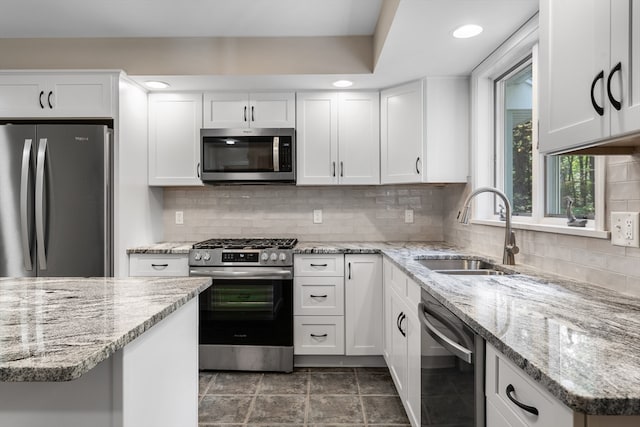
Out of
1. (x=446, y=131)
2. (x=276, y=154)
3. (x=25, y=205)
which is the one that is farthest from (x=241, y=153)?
(x=446, y=131)

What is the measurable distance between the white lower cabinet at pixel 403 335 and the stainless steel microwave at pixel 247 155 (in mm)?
1132

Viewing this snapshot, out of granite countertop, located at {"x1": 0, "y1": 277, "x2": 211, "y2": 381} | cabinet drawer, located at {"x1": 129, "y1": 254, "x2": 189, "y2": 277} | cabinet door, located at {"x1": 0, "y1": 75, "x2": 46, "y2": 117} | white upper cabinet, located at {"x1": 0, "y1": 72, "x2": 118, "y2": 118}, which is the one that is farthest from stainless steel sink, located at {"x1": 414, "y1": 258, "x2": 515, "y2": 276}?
cabinet door, located at {"x1": 0, "y1": 75, "x2": 46, "y2": 117}

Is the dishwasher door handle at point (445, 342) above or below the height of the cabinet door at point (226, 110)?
below

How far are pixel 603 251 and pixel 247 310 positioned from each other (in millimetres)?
2140

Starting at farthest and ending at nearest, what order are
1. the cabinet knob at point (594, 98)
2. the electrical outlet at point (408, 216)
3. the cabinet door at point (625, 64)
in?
1. the electrical outlet at point (408, 216)
2. the cabinet knob at point (594, 98)
3. the cabinet door at point (625, 64)

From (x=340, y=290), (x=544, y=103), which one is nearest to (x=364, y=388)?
(x=340, y=290)

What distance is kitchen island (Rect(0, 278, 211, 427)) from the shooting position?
0.75 metres

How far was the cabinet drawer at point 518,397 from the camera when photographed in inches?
26.9

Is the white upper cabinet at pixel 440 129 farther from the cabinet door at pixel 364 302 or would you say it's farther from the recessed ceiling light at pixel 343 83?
the cabinet door at pixel 364 302

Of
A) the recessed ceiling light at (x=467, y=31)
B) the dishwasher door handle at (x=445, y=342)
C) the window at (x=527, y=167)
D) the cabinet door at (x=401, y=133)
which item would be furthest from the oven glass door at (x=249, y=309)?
the recessed ceiling light at (x=467, y=31)

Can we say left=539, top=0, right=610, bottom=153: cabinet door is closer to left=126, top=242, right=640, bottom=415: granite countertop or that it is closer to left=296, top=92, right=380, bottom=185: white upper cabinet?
left=126, top=242, right=640, bottom=415: granite countertop

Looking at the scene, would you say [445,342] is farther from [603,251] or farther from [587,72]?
[587,72]

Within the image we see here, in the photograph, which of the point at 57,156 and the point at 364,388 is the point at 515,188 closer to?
the point at 364,388

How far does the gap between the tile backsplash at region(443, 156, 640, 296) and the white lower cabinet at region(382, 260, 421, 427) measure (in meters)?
0.66
